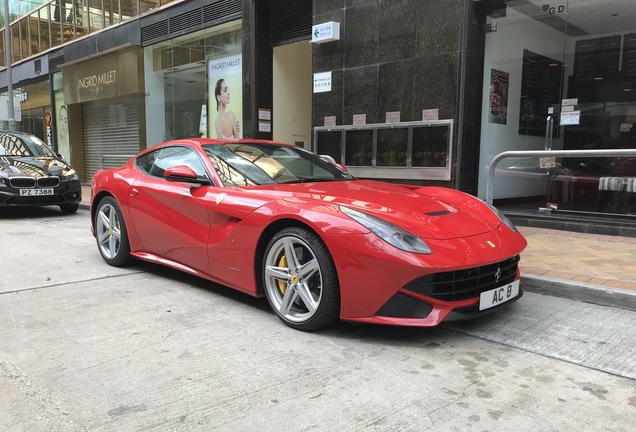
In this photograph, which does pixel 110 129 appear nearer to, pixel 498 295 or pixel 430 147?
pixel 430 147

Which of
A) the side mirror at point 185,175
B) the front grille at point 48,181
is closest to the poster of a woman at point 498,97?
the side mirror at point 185,175

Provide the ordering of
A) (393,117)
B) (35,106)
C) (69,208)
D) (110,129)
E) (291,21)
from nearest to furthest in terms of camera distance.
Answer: (393,117)
(69,208)
(291,21)
(110,129)
(35,106)

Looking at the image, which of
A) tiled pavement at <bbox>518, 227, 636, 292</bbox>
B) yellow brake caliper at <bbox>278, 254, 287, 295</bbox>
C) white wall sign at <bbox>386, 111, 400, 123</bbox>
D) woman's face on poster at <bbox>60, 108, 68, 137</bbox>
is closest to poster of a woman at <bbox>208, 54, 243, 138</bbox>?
white wall sign at <bbox>386, 111, 400, 123</bbox>

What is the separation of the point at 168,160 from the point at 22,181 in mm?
5610

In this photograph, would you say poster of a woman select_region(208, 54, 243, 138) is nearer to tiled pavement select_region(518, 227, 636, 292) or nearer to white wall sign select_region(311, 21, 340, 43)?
white wall sign select_region(311, 21, 340, 43)

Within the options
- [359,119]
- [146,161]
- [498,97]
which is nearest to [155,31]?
[359,119]

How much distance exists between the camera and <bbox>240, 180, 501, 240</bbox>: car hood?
3.19 metres

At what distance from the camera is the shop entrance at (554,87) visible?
7.36 m

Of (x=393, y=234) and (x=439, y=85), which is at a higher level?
(x=439, y=85)

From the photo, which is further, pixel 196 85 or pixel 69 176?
pixel 196 85

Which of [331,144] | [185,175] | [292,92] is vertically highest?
[292,92]

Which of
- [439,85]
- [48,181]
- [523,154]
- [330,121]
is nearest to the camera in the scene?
[523,154]

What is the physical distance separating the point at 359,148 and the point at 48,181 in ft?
19.2

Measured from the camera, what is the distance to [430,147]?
27.3 ft
